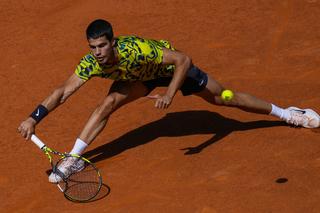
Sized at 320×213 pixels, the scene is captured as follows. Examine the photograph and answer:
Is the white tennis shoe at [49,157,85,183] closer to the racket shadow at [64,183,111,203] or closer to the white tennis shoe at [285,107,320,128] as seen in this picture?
the racket shadow at [64,183,111,203]

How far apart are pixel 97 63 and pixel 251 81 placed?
9.27ft

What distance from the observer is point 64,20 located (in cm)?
1261

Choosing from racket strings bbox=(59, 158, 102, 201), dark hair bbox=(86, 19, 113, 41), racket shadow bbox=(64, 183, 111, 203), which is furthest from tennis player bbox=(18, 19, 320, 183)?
racket shadow bbox=(64, 183, 111, 203)

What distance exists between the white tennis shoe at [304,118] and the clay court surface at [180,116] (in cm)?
9

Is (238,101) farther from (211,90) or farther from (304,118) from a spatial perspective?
(304,118)

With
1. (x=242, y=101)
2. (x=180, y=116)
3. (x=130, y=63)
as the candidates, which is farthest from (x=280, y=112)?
(x=130, y=63)

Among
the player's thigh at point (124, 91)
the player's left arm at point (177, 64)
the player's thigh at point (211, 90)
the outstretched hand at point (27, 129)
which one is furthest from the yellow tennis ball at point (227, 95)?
the outstretched hand at point (27, 129)

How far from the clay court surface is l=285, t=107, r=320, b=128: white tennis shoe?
3.6 inches

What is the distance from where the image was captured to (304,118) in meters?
8.66

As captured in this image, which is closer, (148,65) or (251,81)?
(148,65)

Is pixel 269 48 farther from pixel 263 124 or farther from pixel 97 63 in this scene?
pixel 97 63

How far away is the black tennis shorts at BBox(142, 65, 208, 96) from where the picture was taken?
834cm

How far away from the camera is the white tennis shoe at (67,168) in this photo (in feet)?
26.5

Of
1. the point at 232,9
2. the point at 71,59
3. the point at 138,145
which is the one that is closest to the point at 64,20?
the point at 71,59
